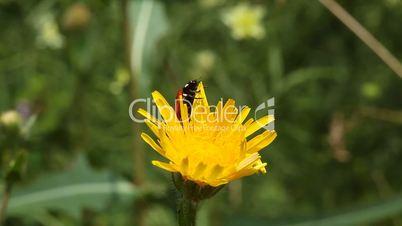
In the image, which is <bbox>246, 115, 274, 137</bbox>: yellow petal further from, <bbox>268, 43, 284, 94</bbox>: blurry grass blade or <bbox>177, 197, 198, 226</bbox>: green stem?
<bbox>268, 43, 284, 94</bbox>: blurry grass blade

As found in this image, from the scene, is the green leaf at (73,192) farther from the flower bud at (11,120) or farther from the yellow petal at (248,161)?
the yellow petal at (248,161)

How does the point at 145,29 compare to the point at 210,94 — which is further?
the point at 210,94

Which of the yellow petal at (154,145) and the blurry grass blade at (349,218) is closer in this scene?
the yellow petal at (154,145)

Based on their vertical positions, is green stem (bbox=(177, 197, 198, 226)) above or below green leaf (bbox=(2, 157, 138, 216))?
below

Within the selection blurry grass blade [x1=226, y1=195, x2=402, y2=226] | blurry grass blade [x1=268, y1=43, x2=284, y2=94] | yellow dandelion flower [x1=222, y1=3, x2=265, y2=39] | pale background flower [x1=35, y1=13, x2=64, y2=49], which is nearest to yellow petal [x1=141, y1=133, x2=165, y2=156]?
blurry grass blade [x1=226, y1=195, x2=402, y2=226]

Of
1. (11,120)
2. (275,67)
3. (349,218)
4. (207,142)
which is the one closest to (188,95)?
(207,142)

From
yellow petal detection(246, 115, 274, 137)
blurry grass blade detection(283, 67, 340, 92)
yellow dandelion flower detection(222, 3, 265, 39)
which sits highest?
yellow dandelion flower detection(222, 3, 265, 39)

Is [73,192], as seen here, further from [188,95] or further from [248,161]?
[248,161]

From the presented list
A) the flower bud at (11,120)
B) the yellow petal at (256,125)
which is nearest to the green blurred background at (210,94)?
the flower bud at (11,120)
